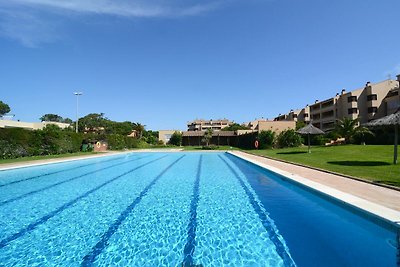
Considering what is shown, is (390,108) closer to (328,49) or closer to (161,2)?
(328,49)

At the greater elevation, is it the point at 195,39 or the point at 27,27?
the point at 195,39

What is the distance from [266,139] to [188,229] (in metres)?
27.0

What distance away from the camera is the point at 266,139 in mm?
31109

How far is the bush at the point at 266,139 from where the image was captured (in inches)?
1216

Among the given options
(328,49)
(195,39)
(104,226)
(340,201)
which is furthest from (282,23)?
(104,226)

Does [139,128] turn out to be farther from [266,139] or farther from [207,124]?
[266,139]

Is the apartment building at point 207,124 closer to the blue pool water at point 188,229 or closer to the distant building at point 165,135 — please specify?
the distant building at point 165,135

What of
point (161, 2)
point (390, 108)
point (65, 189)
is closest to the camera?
point (65, 189)

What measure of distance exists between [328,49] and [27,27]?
18623 millimetres

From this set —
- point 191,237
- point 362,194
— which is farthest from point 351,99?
point 191,237

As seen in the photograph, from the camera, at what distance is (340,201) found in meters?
A: 6.05

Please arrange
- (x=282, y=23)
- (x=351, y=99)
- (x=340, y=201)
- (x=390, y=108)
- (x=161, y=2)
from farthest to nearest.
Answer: (x=351, y=99)
(x=390, y=108)
(x=282, y=23)
(x=161, y=2)
(x=340, y=201)

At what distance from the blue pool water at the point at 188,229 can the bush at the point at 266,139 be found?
2247cm

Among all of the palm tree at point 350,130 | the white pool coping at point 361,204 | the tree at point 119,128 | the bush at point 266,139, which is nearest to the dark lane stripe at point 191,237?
the white pool coping at point 361,204
